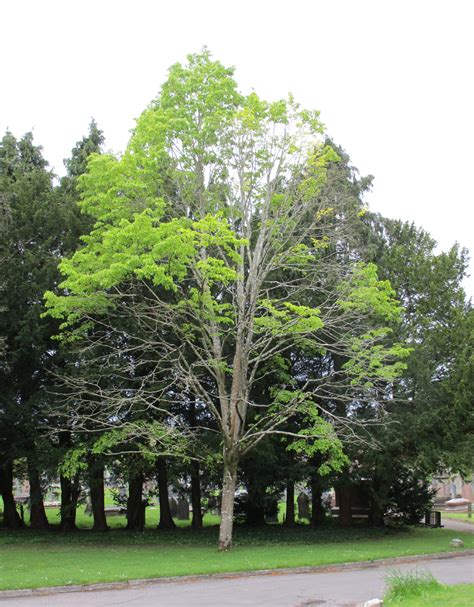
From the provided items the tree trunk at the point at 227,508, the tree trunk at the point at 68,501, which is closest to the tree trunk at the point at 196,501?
the tree trunk at the point at 68,501

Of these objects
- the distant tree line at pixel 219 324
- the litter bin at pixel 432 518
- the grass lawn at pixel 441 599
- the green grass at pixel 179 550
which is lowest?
the litter bin at pixel 432 518

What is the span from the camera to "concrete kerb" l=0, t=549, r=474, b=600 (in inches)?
520

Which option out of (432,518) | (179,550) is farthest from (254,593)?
(432,518)

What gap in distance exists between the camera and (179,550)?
69.5ft

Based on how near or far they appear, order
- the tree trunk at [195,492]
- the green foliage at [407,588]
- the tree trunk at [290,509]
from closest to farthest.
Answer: the green foliage at [407,588], the tree trunk at [195,492], the tree trunk at [290,509]

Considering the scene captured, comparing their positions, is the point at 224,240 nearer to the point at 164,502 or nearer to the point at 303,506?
the point at 164,502

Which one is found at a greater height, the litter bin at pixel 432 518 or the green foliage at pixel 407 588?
the green foliage at pixel 407 588

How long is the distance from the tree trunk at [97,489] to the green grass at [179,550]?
72cm

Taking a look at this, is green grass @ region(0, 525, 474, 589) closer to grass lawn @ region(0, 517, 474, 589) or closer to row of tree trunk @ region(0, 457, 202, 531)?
grass lawn @ region(0, 517, 474, 589)

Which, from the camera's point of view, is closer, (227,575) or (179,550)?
(227,575)

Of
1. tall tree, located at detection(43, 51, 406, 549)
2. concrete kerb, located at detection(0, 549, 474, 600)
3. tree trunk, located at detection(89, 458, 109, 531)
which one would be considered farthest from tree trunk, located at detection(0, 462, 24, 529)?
concrete kerb, located at detection(0, 549, 474, 600)

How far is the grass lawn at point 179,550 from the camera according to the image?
50.9ft

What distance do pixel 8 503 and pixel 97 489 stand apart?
5.00 m

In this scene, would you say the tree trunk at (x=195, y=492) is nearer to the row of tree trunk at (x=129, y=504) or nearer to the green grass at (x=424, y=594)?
the row of tree trunk at (x=129, y=504)
